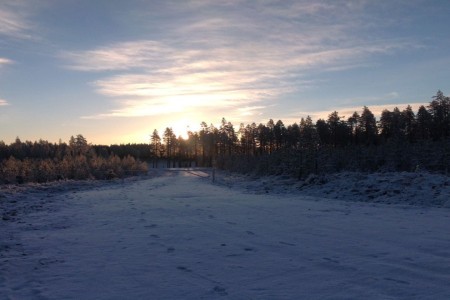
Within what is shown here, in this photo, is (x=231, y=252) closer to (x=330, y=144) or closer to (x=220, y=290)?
(x=220, y=290)

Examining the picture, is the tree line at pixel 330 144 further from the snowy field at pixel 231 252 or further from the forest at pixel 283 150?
the snowy field at pixel 231 252

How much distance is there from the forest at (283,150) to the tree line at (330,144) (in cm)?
8

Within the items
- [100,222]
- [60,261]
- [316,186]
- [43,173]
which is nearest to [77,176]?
[43,173]

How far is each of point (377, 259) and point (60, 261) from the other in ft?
16.9

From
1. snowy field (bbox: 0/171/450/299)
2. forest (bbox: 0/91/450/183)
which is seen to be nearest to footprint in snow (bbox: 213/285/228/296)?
snowy field (bbox: 0/171/450/299)

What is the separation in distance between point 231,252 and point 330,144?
2649 inches

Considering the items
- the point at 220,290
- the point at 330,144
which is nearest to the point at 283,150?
the point at 330,144

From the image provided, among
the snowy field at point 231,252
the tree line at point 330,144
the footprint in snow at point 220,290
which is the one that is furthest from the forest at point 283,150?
the footprint in snow at point 220,290

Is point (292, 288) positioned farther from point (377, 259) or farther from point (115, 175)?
point (115, 175)

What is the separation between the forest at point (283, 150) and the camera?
3123cm

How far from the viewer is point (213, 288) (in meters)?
5.09

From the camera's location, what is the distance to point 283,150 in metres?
42.8

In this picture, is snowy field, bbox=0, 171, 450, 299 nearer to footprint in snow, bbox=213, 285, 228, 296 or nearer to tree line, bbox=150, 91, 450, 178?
footprint in snow, bbox=213, 285, 228, 296

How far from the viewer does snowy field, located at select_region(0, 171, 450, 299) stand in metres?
5.04
